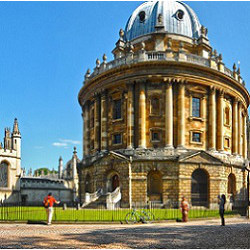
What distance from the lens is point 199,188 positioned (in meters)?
36.5

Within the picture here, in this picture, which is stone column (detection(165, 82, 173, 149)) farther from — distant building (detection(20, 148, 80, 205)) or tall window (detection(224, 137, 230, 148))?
distant building (detection(20, 148, 80, 205))

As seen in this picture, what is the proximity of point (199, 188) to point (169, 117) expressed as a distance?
26.7 feet

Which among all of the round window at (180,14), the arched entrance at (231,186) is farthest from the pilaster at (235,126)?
the round window at (180,14)

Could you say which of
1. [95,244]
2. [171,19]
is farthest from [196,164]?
[95,244]

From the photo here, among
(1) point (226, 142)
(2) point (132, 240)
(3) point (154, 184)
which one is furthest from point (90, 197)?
(2) point (132, 240)

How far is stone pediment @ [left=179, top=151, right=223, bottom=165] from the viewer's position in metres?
35.5

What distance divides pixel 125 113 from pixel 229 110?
13.0 meters

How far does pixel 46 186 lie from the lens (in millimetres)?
55844

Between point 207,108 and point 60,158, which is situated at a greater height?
point 207,108

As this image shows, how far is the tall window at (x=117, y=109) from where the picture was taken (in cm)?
4000

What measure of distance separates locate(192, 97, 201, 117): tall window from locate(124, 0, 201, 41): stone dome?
36.1 feet

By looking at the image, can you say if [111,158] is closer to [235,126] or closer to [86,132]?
[86,132]

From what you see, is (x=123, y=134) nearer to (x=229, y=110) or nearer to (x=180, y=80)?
(x=180, y=80)

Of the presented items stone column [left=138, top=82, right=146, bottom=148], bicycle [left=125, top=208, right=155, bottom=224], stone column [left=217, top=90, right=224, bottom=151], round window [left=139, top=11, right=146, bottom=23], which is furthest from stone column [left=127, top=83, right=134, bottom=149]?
bicycle [left=125, top=208, right=155, bottom=224]
